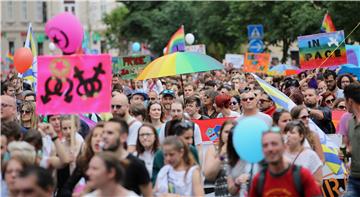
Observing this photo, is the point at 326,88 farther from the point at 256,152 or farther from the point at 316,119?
the point at 256,152

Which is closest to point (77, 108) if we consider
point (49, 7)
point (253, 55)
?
point (253, 55)

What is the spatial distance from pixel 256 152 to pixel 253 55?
19218 millimetres

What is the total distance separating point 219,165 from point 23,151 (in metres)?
1.73

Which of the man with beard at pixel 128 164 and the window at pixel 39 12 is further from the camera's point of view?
the window at pixel 39 12

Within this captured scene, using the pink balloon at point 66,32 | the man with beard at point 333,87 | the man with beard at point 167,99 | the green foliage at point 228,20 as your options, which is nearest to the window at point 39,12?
the green foliage at point 228,20

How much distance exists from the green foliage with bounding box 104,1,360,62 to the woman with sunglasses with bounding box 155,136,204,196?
26.4 m

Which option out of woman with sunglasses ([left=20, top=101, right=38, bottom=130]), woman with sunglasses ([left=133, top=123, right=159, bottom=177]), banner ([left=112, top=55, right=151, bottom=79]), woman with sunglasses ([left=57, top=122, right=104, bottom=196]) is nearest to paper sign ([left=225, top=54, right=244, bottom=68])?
banner ([left=112, top=55, right=151, bottom=79])

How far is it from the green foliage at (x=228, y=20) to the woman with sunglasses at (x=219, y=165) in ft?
84.3

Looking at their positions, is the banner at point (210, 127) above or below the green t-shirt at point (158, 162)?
above

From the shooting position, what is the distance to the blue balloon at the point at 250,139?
280 inches

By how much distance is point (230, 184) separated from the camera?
7.82 m

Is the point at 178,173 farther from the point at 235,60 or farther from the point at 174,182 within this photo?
the point at 235,60

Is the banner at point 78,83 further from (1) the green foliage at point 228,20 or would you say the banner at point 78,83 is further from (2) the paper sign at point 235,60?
(1) the green foliage at point 228,20

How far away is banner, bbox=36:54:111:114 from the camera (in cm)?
854
